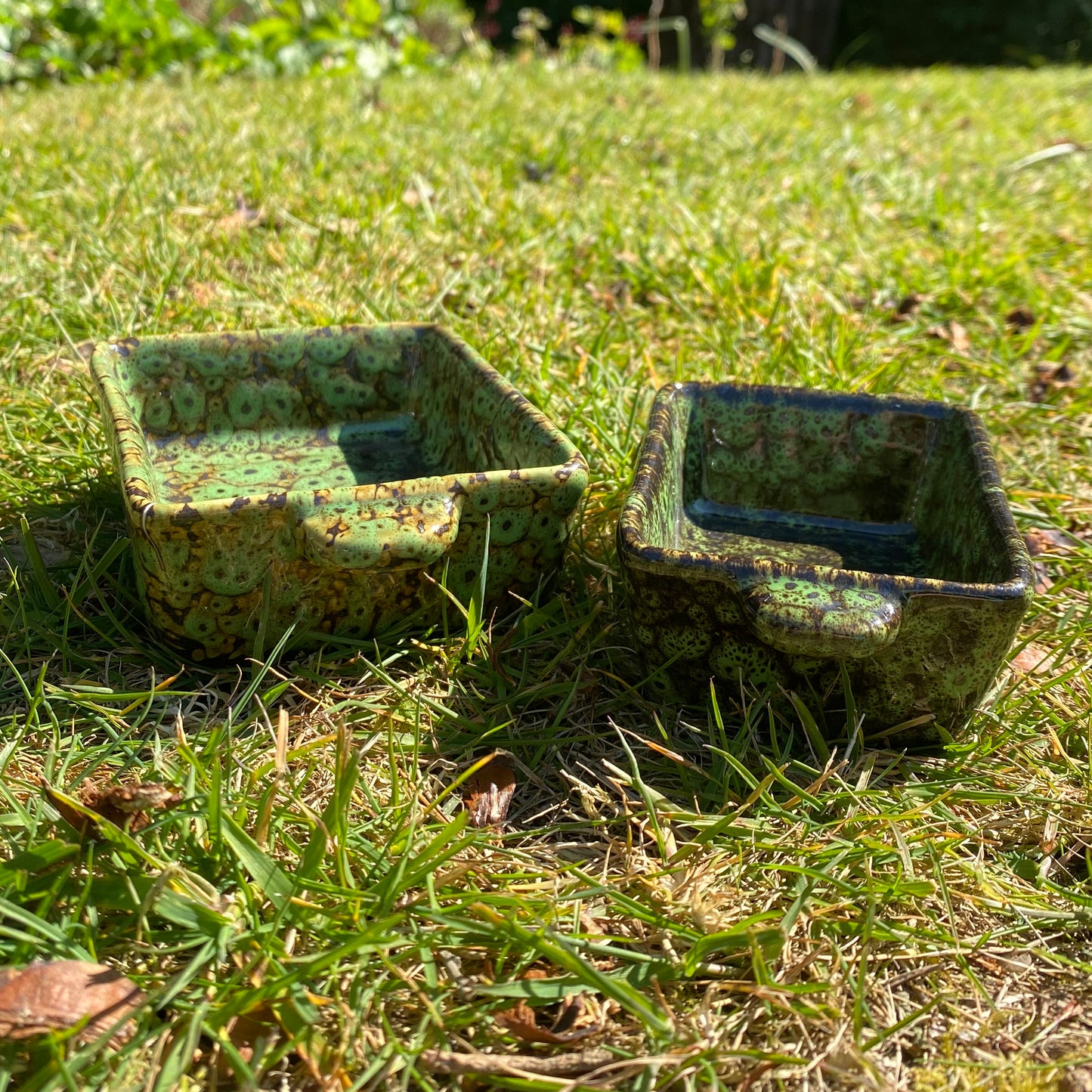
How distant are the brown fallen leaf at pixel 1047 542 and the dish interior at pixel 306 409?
1026 mm

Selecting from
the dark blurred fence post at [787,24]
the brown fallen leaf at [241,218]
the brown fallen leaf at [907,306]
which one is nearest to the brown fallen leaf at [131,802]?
the brown fallen leaf at [241,218]

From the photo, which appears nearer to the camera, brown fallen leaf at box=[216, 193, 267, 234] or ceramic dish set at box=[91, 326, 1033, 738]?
ceramic dish set at box=[91, 326, 1033, 738]

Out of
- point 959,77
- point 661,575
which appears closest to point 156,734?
point 661,575

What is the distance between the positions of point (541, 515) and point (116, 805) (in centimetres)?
69

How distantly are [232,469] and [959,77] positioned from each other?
6.41 m

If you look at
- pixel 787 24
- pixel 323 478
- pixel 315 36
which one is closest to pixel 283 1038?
pixel 323 478

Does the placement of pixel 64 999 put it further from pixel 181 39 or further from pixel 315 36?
pixel 315 36

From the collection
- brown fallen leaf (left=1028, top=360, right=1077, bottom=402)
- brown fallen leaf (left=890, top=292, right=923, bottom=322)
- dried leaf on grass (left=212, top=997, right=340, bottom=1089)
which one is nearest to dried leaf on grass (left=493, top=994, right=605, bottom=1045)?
dried leaf on grass (left=212, top=997, right=340, bottom=1089)

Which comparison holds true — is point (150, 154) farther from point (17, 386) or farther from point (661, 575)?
point (661, 575)

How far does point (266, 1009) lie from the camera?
1.13 m

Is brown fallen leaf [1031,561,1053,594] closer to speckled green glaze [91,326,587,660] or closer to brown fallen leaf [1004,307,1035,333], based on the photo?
speckled green glaze [91,326,587,660]

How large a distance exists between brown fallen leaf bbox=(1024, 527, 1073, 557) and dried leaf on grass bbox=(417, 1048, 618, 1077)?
4.40 ft

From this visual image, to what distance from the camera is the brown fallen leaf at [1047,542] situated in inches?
79.8

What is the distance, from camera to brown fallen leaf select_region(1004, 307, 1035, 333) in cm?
295
